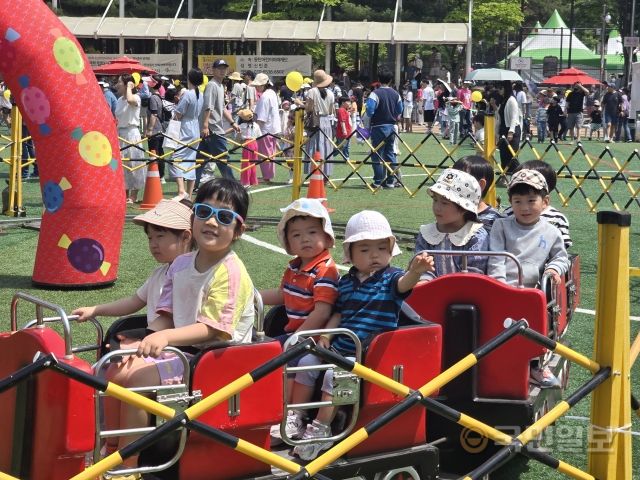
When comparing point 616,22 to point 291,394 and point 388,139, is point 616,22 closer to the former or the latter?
point 388,139

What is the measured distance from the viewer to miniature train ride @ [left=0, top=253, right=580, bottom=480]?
12.6ft

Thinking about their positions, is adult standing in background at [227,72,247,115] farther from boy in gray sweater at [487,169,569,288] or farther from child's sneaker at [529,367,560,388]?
child's sneaker at [529,367,560,388]

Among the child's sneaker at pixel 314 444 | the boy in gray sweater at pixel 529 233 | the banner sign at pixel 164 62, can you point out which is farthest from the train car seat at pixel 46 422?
the banner sign at pixel 164 62

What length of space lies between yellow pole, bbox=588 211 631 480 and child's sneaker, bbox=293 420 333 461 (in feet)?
3.42

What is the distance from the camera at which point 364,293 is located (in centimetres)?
484

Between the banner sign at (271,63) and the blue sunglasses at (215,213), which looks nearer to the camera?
the blue sunglasses at (215,213)

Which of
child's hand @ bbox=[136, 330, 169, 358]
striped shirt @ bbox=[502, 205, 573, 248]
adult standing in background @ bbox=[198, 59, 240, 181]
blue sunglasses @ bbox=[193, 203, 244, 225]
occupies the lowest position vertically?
child's hand @ bbox=[136, 330, 169, 358]

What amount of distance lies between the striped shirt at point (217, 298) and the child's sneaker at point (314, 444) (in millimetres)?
465

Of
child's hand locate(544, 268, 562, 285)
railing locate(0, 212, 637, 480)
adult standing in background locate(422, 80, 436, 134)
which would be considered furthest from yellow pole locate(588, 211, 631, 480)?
adult standing in background locate(422, 80, 436, 134)

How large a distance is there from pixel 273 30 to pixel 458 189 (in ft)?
166

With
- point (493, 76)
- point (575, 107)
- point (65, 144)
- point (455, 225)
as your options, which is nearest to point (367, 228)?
point (455, 225)

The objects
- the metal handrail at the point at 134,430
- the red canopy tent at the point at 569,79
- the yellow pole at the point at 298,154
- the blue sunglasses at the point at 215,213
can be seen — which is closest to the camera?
the metal handrail at the point at 134,430

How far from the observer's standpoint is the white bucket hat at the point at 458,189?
19.0 feet

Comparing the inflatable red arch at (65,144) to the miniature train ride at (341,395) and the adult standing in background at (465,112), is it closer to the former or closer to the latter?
the miniature train ride at (341,395)
